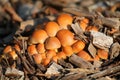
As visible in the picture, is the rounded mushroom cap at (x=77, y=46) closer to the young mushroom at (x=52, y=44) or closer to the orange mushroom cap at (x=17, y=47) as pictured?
the young mushroom at (x=52, y=44)

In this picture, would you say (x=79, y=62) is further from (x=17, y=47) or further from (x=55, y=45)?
(x=17, y=47)

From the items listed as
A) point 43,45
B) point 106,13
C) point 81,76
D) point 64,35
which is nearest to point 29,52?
point 43,45

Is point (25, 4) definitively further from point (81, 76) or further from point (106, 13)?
point (81, 76)

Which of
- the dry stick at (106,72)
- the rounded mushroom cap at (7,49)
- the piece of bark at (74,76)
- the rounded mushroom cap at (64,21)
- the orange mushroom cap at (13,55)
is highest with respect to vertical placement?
the rounded mushroom cap at (64,21)

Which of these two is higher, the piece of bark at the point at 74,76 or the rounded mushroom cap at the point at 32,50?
the rounded mushroom cap at the point at 32,50

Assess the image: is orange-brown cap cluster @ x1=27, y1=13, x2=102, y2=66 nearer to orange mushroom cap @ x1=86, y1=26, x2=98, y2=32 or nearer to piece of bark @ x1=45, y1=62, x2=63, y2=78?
piece of bark @ x1=45, y1=62, x2=63, y2=78

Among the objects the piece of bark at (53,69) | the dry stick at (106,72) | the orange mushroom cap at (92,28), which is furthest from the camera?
the orange mushroom cap at (92,28)

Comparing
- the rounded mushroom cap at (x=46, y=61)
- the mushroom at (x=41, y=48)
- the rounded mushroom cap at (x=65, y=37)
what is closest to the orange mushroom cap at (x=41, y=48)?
the mushroom at (x=41, y=48)
